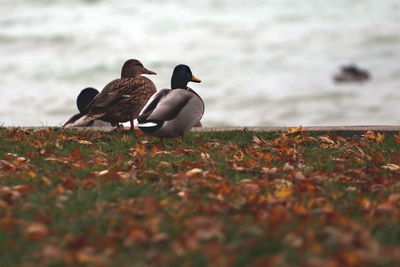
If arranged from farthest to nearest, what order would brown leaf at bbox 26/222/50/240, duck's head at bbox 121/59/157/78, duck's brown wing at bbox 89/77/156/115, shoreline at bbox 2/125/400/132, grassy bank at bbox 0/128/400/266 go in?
1. duck's head at bbox 121/59/157/78
2. shoreline at bbox 2/125/400/132
3. duck's brown wing at bbox 89/77/156/115
4. brown leaf at bbox 26/222/50/240
5. grassy bank at bbox 0/128/400/266

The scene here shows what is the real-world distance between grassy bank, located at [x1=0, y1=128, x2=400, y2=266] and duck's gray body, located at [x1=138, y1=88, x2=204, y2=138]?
318 mm

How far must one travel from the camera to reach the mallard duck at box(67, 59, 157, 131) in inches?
412

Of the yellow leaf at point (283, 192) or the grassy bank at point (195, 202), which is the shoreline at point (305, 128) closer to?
the grassy bank at point (195, 202)

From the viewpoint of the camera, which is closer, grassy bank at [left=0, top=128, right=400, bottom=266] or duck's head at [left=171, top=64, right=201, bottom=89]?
grassy bank at [left=0, top=128, right=400, bottom=266]

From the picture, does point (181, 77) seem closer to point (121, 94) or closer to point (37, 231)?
point (121, 94)

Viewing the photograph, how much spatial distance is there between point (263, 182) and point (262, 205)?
1.13 m

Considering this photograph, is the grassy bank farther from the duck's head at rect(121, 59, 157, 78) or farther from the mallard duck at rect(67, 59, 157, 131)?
the duck's head at rect(121, 59, 157, 78)

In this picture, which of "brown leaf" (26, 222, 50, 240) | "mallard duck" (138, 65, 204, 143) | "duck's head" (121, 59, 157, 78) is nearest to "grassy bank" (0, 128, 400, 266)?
"brown leaf" (26, 222, 50, 240)

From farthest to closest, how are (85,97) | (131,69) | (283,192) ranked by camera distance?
(85,97) < (131,69) < (283,192)

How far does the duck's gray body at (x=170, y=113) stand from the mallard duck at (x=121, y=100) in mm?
1154

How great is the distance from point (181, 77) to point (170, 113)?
1.41m

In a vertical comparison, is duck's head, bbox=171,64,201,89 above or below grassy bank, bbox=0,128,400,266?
above

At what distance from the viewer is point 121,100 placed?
10461mm

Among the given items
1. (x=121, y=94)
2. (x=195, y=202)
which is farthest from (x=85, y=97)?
(x=195, y=202)
